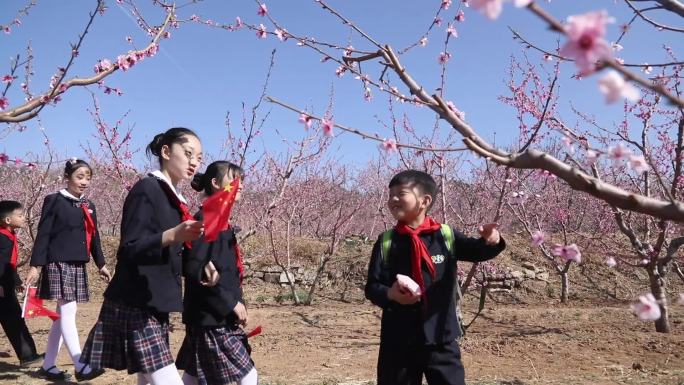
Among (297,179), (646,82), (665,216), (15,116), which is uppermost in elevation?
(297,179)

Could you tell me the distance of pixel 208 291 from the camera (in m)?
2.38

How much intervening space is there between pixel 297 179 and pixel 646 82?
35.6 feet

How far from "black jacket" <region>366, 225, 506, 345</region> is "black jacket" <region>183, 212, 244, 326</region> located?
708mm

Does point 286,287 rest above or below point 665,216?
below

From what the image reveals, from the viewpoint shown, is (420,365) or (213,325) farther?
(213,325)

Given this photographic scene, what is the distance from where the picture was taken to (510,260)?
9.71 meters

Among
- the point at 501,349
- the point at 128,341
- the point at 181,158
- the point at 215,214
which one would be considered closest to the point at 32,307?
the point at 128,341

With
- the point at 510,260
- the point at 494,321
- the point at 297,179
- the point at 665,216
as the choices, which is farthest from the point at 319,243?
the point at 665,216

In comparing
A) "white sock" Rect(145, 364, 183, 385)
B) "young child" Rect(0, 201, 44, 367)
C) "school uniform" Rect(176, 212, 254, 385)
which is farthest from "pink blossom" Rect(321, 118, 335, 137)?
"young child" Rect(0, 201, 44, 367)

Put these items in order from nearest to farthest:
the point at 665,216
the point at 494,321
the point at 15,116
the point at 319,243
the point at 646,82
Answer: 1. the point at 646,82
2. the point at 665,216
3. the point at 15,116
4. the point at 494,321
5. the point at 319,243

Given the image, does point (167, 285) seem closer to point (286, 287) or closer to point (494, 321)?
point (494, 321)

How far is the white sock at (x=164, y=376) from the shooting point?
Answer: 6.75 feet

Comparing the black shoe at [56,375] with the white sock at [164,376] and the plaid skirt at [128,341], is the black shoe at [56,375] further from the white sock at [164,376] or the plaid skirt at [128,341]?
the white sock at [164,376]

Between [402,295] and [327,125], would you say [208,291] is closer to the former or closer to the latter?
[402,295]
